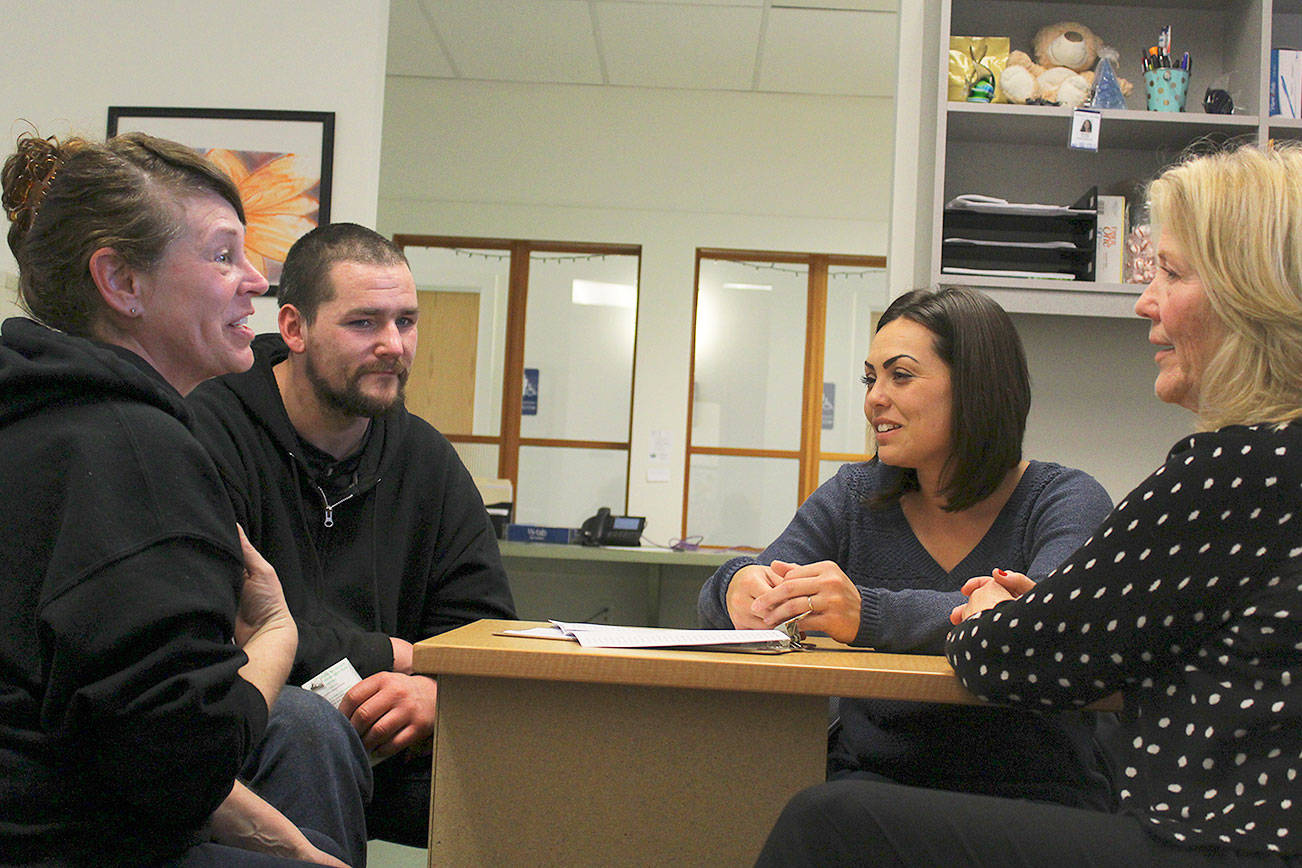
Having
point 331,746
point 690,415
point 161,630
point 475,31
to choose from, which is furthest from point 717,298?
point 161,630

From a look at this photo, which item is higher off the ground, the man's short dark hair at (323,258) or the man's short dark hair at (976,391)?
the man's short dark hair at (323,258)

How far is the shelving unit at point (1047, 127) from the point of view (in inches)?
103

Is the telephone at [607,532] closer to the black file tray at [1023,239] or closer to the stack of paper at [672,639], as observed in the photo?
the black file tray at [1023,239]

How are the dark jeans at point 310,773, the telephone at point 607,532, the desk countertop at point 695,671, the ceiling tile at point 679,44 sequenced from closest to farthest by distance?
1. the desk countertop at point 695,671
2. the dark jeans at point 310,773
3. the telephone at point 607,532
4. the ceiling tile at point 679,44

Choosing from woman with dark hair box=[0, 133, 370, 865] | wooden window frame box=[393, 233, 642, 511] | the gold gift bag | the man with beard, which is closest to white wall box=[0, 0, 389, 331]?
the man with beard

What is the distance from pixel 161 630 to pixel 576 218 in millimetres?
5161

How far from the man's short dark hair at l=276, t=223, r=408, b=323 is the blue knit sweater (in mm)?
879

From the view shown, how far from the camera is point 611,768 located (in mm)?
1113

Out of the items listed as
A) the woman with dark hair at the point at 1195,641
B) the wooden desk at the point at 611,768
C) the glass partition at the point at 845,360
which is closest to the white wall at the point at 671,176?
the glass partition at the point at 845,360

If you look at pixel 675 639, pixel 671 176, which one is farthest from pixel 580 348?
A: pixel 675 639

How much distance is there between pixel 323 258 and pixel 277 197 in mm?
1401

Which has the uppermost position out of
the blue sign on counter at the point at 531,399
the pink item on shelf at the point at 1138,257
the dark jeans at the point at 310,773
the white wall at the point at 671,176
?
the white wall at the point at 671,176

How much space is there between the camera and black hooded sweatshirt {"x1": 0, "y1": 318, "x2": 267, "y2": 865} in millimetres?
866

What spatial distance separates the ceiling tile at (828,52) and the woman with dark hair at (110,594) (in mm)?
4158
